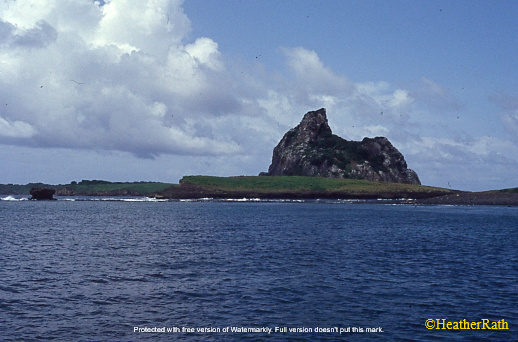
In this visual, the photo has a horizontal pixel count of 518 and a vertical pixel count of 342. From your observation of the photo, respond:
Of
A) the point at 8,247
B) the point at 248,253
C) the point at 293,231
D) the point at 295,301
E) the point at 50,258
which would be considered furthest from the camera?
the point at 293,231

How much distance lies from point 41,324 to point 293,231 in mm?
52503

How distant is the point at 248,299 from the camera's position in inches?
1137

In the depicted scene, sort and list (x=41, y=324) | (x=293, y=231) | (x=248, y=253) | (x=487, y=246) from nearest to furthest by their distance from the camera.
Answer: (x=41, y=324) < (x=248, y=253) < (x=487, y=246) < (x=293, y=231)

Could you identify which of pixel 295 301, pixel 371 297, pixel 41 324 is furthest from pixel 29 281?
pixel 371 297

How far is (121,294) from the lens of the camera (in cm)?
3008

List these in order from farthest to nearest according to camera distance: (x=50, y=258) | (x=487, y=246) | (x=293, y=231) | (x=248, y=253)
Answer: (x=293, y=231) → (x=487, y=246) → (x=248, y=253) → (x=50, y=258)

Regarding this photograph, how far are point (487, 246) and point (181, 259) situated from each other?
36147 millimetres

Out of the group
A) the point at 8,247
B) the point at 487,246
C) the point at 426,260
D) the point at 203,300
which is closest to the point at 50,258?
the point at 8,247

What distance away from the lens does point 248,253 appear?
48.6 m

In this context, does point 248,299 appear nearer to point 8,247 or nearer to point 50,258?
point 50,258

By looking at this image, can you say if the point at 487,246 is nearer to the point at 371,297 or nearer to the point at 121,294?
the point at 371,297

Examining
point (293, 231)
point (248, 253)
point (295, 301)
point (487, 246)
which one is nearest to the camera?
point (295, 301)

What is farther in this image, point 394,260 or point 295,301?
point 394,260

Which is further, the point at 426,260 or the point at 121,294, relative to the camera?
the point at 426,260
